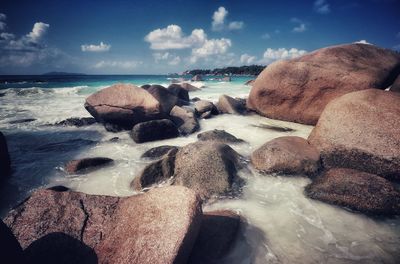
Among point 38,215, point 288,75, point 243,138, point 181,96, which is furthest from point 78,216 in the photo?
point 181,96

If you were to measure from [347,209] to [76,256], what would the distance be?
9.97 feet

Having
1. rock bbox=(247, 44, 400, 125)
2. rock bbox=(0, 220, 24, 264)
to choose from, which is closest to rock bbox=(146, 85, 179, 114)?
rock bbox=(247, 44, 400, 125)

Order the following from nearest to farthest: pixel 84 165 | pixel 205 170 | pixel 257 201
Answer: pixel 257 201, pixel 205 170, pixel 84 165

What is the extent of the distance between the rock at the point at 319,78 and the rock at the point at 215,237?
4.55m

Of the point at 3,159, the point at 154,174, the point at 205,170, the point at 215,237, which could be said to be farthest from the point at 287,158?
the point at 3,159

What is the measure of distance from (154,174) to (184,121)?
329 cm

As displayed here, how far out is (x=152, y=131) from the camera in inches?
214

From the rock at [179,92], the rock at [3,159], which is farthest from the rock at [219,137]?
the rock at [179,92]

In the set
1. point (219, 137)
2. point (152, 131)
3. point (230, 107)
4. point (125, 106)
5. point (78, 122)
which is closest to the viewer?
point (219, 137)

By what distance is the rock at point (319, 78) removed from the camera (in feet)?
18.6

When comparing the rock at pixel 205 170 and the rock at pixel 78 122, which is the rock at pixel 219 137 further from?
the rock at pixel 78 122

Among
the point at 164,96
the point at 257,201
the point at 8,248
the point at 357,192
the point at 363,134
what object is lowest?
the point at 257,201

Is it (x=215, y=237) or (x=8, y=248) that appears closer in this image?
(x=8, y=248)

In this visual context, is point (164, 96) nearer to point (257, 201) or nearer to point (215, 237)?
point (257, 201)
